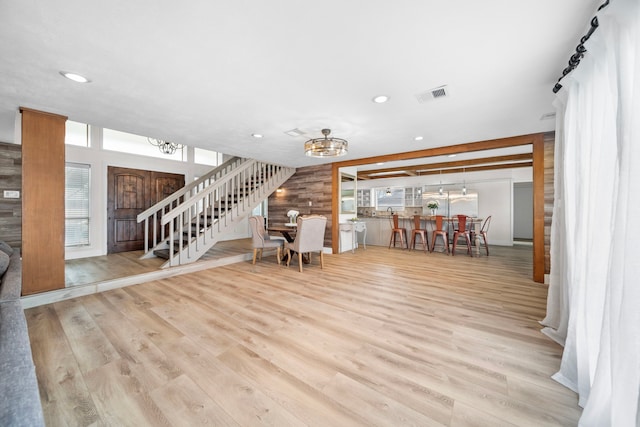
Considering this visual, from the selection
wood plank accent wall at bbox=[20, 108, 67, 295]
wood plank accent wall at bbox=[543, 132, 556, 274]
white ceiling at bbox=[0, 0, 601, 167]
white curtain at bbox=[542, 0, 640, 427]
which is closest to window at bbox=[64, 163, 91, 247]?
white ceiling at bbox=[0, 0, 601, 167]

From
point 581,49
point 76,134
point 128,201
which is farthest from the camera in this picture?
point 128,201

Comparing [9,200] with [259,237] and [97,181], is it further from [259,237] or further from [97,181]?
[259,237]

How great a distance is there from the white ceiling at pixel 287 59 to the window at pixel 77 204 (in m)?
2.14

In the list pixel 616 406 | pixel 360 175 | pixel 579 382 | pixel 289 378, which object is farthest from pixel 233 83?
pixel 360 175

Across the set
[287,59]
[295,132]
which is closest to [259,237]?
[295,132]

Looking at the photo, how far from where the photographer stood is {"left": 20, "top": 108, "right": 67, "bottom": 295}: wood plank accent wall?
284 centimetres

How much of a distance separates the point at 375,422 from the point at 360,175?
7.88 meters

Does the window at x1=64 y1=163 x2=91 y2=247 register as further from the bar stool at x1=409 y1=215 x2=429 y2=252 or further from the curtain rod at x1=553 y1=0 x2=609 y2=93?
the bar stool at x1=409 y1=215 x2=429 y2=252

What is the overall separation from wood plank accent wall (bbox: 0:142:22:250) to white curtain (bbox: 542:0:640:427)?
7.30 metres

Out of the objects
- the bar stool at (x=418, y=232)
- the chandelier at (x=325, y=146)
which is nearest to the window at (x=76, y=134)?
the chandelier at (x=325, y=146)

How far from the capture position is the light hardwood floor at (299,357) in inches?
52.9

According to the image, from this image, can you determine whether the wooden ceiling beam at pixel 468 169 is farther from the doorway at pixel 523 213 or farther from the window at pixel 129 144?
the window at pixel 129 144

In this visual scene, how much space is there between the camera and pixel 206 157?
7.43 meters

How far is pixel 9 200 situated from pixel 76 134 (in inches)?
66.4
